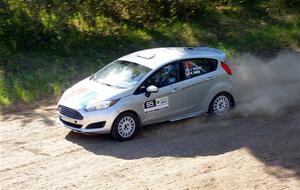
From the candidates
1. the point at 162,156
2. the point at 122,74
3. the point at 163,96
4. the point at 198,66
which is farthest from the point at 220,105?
the point at 162,156

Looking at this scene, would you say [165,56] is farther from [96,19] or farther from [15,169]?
[96,19]

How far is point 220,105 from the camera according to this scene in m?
12.8

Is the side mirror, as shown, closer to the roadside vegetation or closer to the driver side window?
the driver side window

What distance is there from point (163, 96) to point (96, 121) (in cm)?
166

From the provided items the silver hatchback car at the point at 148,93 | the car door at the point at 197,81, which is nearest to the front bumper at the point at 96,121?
the silver hatchback car at the point at 148,93

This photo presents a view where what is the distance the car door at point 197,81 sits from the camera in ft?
40.2

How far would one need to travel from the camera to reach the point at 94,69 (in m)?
16.5

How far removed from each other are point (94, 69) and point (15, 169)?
276 inches

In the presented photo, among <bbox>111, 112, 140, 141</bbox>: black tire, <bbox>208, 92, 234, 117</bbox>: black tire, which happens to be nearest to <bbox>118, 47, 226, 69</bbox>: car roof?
<bbox>208, 92, 234, 117</bbox>: black tire

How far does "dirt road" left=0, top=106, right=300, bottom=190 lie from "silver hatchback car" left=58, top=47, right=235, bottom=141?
0.35m

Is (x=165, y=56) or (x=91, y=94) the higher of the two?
(x=165, y=56)

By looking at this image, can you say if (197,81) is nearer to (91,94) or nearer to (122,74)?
(122,74)

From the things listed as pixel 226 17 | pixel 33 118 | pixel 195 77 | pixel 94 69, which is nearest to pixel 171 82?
pixel 195 77

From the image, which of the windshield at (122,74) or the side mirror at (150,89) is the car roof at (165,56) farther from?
the side mirror at (150,89)
